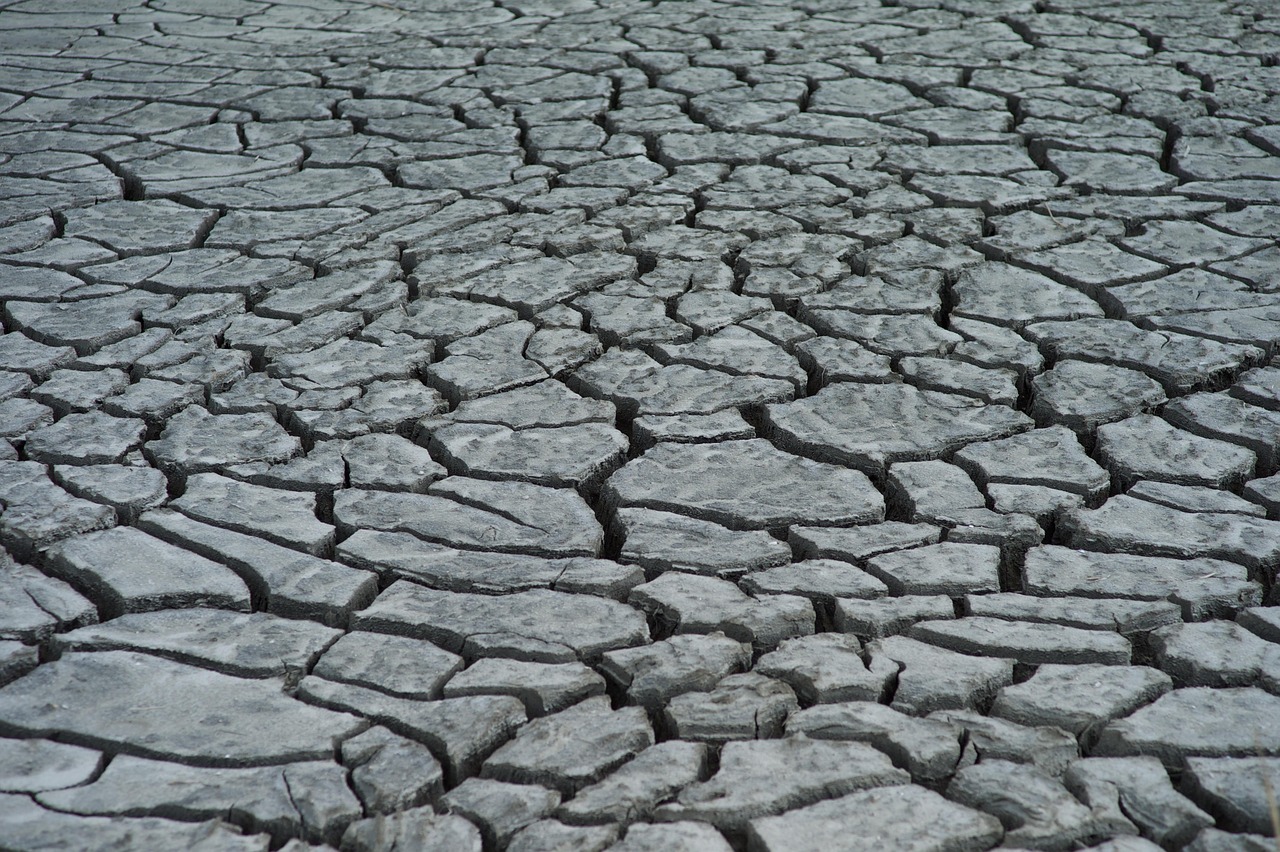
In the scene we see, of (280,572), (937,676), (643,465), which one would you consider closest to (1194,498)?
(937,676)

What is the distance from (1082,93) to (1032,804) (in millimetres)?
3696

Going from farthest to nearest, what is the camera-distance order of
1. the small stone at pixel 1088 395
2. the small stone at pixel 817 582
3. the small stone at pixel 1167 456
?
the small stone at pixel 1088 395, the small stone at pixel 1167 456, the small stone at pixel 817 582

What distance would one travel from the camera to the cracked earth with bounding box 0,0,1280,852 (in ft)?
5.53

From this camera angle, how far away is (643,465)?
249 centimetres

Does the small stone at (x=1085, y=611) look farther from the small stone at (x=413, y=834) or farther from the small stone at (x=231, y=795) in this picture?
the small stone at (x=231, y=795)

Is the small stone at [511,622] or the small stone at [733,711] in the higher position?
the small stone at [511,622]

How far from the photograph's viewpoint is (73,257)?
Answer: 11.3ft

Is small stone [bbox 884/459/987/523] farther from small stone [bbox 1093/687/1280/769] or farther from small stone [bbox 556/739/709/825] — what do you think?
small stone [bbox 556/739/709/825]

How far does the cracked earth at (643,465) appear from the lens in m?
1.69

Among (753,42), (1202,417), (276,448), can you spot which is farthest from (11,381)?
(753,42)

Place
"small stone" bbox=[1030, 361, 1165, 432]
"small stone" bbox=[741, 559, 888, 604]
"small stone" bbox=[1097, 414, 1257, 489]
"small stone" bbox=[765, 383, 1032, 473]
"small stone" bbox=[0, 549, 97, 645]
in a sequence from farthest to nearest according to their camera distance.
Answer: "small stone" bbox=[1030, 361, 1165, 432] → "small stone" bbox=[765, 383, 1032, 473] → "small stone" bbox=[1097, 414, 1257, 489] → "small stone" bbox=[741, 559, 888, 604] → "small stone" bbox=[0, 549, 97, 645]

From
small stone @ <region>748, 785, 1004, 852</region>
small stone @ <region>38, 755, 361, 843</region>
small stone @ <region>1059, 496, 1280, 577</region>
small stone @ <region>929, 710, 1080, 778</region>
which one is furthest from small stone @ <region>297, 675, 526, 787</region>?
small stone @ <region>1059, 496, 1280, 577</region>

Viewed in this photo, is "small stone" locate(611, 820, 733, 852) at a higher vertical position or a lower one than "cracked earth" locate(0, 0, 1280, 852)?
lower

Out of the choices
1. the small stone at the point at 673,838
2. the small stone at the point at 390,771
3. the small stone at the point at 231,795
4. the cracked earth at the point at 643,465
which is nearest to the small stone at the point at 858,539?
the cracked earth at the point at 643,465
